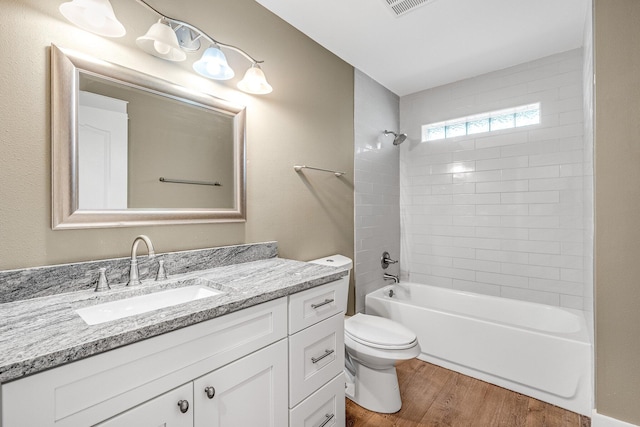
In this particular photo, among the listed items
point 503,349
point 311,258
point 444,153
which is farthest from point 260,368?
point 444,153

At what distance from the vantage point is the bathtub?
1814 mm

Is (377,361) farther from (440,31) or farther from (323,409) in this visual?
(440,31)

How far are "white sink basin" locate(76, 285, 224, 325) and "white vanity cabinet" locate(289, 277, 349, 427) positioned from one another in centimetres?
36

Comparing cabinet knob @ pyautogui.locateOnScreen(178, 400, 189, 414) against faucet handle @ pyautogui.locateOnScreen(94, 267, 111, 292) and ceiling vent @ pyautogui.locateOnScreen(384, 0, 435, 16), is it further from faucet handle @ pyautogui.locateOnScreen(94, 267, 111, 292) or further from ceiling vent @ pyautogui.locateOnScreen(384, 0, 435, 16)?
ceiling vent @ pyautogui.locateOnScreen(384, 0, 435, 16)

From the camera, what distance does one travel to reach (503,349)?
2021 mm

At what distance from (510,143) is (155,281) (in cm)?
286

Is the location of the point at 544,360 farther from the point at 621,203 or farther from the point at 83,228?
the point at 83,228

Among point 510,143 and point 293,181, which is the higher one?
point 510,143

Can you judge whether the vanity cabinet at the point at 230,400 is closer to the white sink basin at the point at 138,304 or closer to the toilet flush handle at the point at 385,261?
the white sink basin at the point at 138,304

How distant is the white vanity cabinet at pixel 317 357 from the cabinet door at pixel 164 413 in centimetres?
41

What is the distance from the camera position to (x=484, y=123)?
275 centimetres

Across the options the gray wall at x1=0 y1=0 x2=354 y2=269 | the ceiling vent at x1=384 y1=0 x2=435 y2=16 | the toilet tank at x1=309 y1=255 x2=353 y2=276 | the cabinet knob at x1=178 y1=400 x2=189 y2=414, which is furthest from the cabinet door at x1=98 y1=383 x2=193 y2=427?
the ceiling vent at x1=384 y1=0 x2=435 y2=16

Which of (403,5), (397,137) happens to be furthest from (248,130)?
(397,137)

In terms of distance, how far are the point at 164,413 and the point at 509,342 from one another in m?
2.10
